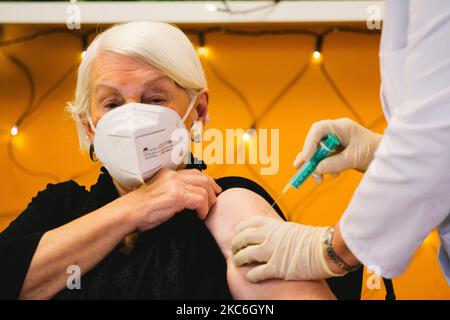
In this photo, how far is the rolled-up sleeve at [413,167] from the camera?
22.8 inches

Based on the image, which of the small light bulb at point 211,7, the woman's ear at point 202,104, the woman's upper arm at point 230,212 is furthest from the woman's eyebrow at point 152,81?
the small light bulb at point 211,7

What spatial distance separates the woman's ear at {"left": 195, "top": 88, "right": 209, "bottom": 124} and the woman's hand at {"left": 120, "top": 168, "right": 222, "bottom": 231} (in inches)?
9.8

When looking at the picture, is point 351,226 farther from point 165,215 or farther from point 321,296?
point 165,215

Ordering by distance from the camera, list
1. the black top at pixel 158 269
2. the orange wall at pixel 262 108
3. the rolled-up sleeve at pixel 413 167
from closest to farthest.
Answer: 1. the rolled-up sleeve at pixel 413 167
2. the black top at pixel 158 269
3. the orange wall at pixel 262 108

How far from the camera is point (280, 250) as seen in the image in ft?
2.45

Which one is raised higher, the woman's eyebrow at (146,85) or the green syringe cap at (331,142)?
the woman's eyebrow at (146,85)

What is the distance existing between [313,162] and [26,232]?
2.26 feet

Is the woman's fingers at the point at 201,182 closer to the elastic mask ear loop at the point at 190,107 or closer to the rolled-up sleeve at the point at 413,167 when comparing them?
the elastic mask ear loop at the point at 190,107

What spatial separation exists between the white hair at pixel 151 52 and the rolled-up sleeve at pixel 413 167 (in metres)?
0.51

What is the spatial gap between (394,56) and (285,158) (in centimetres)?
100

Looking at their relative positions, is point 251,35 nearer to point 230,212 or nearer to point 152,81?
point 152,81
